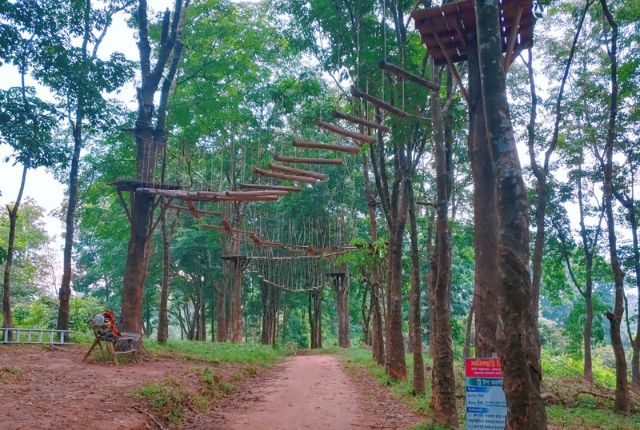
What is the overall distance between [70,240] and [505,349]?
14463 millimetres

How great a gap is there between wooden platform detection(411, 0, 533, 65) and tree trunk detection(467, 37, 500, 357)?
1.66ft

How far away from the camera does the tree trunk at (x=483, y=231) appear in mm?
5824

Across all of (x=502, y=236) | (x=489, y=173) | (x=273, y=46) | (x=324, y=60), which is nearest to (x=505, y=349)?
(x=502, y=236)

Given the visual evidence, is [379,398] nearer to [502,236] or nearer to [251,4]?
[502,236]

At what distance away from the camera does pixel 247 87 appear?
1723 centimetres

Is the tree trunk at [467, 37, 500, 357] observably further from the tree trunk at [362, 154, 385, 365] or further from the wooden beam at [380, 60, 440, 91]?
the tree trunk at [362, 154, 385, 365]

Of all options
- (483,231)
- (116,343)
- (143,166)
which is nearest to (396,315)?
(483,231)

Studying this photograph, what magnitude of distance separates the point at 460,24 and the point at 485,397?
441 cm

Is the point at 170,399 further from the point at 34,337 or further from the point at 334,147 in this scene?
the point at 34,337

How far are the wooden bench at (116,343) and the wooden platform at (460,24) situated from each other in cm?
880

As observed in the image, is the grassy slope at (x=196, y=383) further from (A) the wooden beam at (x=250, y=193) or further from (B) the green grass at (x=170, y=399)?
(A) the wooden beam at (x=250, y=193)

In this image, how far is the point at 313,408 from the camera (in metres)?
8.96

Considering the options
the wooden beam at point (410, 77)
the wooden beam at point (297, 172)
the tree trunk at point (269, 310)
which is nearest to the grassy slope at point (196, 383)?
the wooden beam at point (297, 172)

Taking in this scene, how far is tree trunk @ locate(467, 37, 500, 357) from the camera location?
582 cm
